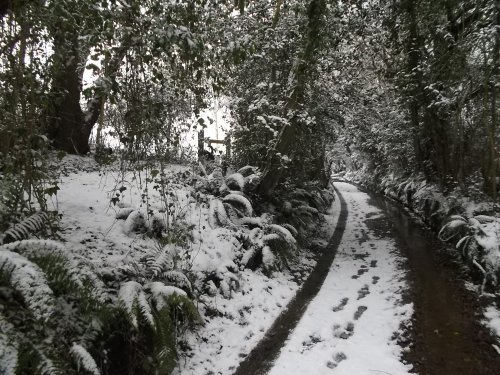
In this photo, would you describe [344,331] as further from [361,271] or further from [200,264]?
[361,271]

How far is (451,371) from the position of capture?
13.6ft

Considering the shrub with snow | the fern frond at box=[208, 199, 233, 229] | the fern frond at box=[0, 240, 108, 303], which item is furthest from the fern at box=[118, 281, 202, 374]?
the shrub with snow

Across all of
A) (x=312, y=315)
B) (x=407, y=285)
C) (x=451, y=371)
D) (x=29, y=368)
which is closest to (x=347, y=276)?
(x=407, y=285)

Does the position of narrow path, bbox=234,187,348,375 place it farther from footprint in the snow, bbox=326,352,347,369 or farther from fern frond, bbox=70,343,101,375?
fern frond, bbox=70,343,101,375

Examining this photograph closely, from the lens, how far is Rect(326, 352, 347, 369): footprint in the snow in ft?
14.6

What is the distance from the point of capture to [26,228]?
3.82 m

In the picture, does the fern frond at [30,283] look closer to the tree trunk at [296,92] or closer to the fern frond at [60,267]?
the fern frond at [60,267]

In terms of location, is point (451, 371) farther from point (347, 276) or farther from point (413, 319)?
point (347, 276)

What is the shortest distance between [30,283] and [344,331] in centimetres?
409

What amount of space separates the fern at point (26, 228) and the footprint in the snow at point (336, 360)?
3706 millimetres

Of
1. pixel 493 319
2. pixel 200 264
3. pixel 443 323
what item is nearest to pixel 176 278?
pixel 200 264

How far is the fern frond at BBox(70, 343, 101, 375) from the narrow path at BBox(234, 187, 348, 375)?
1.88 meters

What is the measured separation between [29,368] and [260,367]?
102 inches

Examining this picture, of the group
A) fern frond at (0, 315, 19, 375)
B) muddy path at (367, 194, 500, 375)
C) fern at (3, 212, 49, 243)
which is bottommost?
muddy path at (367, 194, 500, 375)
